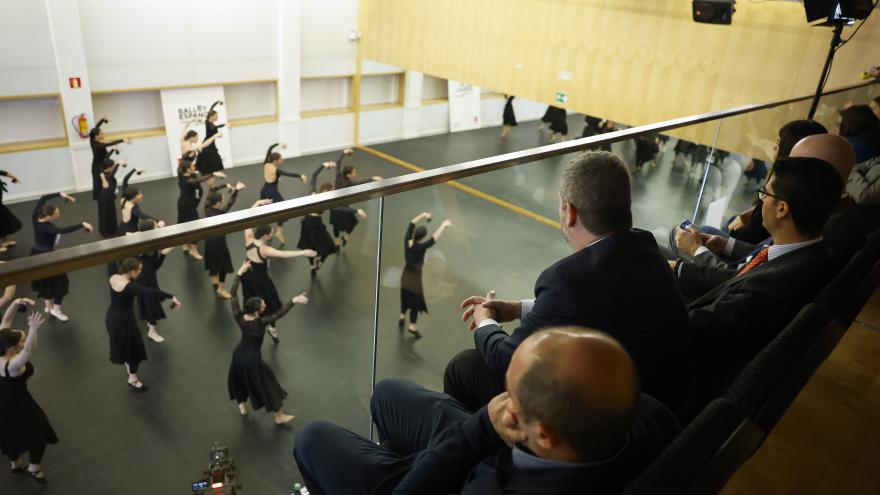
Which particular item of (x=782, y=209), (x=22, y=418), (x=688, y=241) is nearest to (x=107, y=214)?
(x=22, y=418)

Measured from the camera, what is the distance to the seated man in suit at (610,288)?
5.29 feet

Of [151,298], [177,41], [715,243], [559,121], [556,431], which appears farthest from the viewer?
[559,121]

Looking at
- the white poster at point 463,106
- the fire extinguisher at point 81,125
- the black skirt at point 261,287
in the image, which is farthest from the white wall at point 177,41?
the black skirt at point 261,287

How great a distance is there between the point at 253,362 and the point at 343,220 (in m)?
0.60

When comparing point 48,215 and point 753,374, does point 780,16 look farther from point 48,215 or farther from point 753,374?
point 48,215

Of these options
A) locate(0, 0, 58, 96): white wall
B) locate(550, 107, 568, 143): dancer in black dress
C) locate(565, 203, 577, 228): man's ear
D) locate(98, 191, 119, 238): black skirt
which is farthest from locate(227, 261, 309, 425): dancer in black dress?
locate(550, 107, 568, 143): dancer in black dress

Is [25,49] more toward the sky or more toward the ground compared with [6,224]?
more toward the sky

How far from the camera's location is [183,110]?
9.99m

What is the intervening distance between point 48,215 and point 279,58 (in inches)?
233

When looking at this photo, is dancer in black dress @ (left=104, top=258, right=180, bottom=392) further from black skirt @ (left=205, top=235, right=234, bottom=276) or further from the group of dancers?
black skirt @ (left=205, top=235, right=234, bottom=276)

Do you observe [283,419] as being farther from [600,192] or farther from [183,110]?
[183,110]

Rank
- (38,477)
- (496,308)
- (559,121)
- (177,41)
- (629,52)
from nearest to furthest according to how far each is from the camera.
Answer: (38,477), (496,308), (629,52), (177,41), (559,121)

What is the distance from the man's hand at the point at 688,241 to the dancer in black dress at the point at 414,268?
116 cm

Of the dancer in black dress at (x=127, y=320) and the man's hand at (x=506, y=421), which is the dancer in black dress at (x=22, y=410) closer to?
the dancer in black dress at (x=127, y=320)
